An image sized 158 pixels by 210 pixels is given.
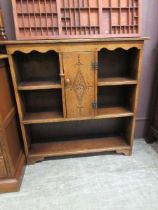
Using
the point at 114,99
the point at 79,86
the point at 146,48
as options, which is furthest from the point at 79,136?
the point at 146,48

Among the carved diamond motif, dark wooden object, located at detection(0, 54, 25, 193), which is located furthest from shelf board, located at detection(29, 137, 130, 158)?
the carved diamond motif

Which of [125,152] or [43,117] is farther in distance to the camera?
[125,152]

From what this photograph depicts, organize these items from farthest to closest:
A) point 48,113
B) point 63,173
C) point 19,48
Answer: point 48,113
point 63,173
point 19,48

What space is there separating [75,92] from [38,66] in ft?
1.57

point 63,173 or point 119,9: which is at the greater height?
point 119,9

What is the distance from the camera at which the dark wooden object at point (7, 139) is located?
1277mm

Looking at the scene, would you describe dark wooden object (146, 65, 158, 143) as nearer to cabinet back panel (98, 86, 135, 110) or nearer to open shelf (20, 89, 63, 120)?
cabinet back panel (98, 86, 135, 110)

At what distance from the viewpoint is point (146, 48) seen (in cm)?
175

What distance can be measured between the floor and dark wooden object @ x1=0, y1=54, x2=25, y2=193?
0.10m

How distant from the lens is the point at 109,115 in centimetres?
161

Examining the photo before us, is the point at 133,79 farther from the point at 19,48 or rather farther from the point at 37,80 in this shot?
the point at 19,48

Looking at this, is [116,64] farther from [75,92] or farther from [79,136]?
[79,136]

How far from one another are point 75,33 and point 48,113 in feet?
2.55

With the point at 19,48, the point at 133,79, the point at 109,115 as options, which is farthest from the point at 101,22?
the point at 109,115
